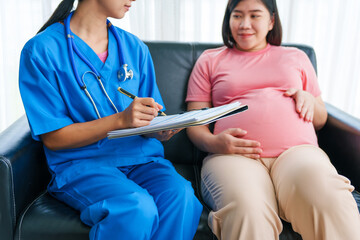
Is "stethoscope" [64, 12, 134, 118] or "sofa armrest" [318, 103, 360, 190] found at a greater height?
"stethoscope" [64, 12, 134, 118]

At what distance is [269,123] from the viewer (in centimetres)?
147

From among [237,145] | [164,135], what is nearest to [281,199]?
[237,145]

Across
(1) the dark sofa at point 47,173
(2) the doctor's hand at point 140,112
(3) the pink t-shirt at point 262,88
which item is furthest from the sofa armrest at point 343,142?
(2) the doctor's hand at point 140,112

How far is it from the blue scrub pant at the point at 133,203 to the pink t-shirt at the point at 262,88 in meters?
0.37

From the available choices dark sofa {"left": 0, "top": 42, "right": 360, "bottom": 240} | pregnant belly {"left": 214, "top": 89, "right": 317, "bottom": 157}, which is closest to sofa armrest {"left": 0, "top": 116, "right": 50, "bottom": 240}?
dark sofa {"left": 0, "top": 42, "right": 360, "bottom": 240}

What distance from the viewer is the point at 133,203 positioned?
112cm

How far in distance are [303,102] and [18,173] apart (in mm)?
1042

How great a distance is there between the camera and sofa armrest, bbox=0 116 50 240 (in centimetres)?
117

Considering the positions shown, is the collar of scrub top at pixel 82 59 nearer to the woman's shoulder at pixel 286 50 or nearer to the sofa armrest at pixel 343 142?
the woman's shoulder at pixel 286 50

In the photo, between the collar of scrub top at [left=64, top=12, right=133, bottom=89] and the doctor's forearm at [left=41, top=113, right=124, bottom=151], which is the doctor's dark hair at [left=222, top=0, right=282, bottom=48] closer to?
the collar of scrub top at [left=64, top=12, right=133, bottom=89]

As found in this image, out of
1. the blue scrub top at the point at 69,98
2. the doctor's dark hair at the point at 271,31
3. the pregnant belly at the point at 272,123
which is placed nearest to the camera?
the blue scrub top at the point at 69,98

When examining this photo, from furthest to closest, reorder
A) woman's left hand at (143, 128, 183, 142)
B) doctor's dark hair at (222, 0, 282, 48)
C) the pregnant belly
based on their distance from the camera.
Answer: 1. doctor's dark hair at (222, 0, 282, 48)
2. the pregnant belly
3. woman's left hand at (143, 128, 183, 142)

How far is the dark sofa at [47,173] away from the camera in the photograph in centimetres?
118

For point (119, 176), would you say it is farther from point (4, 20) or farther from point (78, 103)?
point (4, 20)
